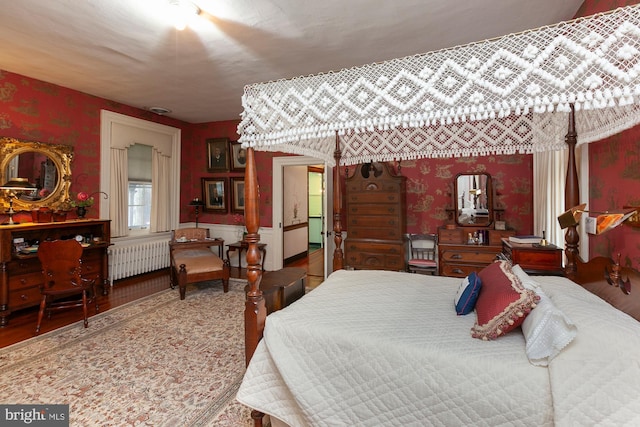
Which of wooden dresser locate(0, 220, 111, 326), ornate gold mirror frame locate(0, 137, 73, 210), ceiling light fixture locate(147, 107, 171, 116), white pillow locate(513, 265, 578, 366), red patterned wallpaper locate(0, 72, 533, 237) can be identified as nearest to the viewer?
white pillow locate(513, 265, 578, 366)

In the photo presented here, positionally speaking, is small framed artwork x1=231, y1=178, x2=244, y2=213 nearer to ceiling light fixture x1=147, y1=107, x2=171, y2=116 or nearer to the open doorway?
the open doorway

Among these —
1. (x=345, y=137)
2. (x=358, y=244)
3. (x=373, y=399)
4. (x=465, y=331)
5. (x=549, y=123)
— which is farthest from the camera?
(x=358, y=244)

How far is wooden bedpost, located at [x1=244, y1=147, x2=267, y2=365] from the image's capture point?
1.82m

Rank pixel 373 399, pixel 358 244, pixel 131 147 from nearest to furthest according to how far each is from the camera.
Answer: pixel 373 399 < pixel 358 244 < pixel 131 147

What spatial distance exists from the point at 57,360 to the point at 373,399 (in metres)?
2.84

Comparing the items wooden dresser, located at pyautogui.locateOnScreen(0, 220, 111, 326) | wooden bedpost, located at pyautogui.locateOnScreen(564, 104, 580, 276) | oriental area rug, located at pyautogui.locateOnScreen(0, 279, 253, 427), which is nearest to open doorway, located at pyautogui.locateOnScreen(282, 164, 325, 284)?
oriental area rug, located at pyautogui.locateOnScreen(0, 279, 253, 427)

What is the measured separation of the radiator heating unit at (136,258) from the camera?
4.89 meters

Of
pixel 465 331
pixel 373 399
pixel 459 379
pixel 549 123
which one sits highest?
pixel 549 123

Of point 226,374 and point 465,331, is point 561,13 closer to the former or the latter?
point 465,331

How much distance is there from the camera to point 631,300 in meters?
1.45

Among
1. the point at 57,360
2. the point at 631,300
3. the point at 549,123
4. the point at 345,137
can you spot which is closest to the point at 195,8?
the point at 345,137

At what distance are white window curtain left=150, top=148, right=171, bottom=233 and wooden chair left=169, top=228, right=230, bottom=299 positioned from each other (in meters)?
0.65

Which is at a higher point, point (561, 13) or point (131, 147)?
point (561, 13)

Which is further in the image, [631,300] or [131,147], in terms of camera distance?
[131,147]
